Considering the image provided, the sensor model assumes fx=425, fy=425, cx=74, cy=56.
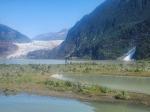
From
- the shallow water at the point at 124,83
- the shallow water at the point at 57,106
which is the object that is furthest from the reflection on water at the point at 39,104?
the shallow water at the point at 124,83

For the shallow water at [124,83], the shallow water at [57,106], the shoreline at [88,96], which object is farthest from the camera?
the shallow water at [124,83]

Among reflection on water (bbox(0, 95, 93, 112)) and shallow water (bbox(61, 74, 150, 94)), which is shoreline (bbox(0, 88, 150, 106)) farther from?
shallow water (bbox(61, 74, 150, 94))

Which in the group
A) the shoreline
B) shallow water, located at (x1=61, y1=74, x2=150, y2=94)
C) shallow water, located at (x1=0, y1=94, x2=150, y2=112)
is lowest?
shallow water, located at (x1=0, y1=94, x2=150, y2=112)

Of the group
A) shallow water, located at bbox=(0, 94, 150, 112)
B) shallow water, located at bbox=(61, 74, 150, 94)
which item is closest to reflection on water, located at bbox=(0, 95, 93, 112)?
shallow water, located at bbox=(0, 94, 150, 112)

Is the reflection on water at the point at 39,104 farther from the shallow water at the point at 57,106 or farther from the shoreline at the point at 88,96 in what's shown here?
the shoreline at the point at 88,96

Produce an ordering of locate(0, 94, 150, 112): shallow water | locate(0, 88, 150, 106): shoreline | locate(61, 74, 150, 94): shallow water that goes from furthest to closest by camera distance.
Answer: locate(61, 74, 150, 94): shallow water, locate(0, 88, 150, 106): shoreline, locate(0, 94, 150, 112): shallow water

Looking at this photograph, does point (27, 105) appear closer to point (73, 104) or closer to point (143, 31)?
point (73, 104)

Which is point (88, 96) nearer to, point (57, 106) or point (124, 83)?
point (57, 106)

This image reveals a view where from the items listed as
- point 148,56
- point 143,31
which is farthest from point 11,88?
point 143,31
